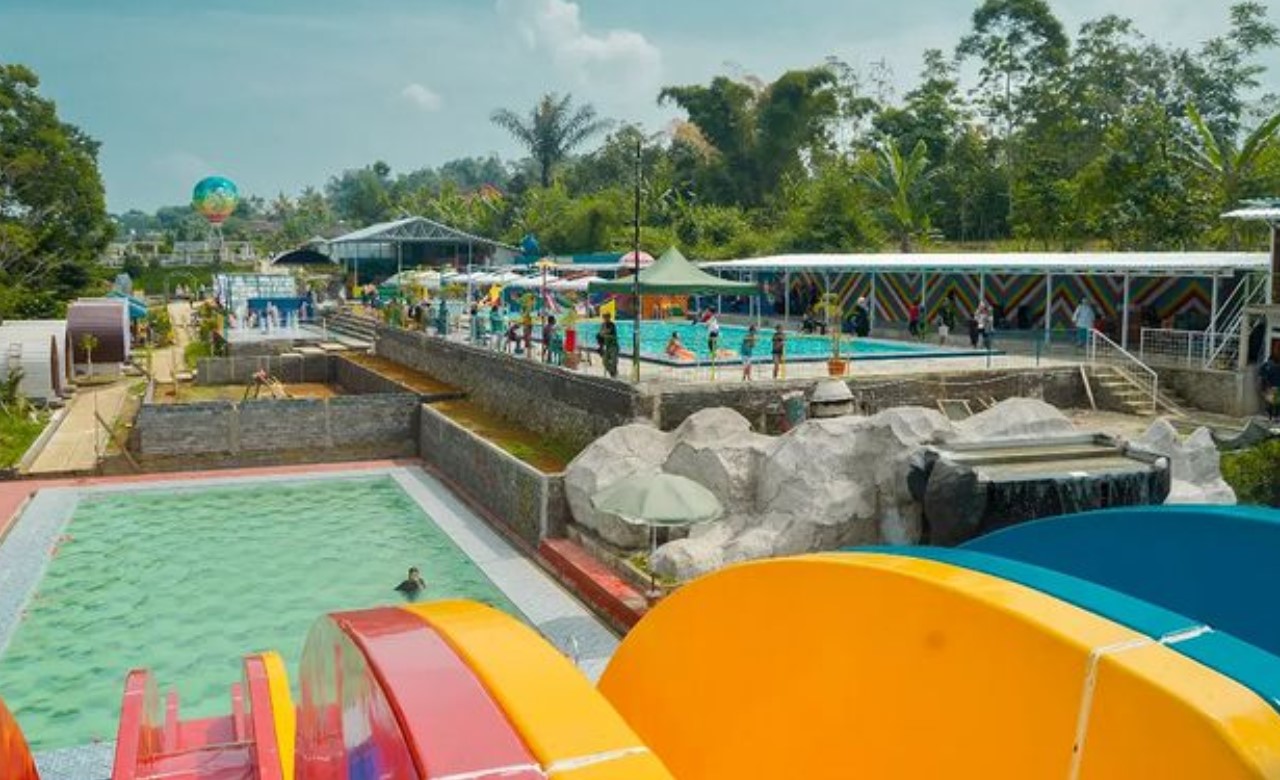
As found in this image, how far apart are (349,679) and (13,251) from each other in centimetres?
3460

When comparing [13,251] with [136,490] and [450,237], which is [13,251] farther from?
[450,237]

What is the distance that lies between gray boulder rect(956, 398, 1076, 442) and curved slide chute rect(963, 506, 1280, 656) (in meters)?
8.65

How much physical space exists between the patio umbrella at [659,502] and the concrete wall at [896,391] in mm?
4573

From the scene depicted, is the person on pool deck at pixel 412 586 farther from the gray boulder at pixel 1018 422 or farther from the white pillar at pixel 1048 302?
the white pillar at pixel 1048 302

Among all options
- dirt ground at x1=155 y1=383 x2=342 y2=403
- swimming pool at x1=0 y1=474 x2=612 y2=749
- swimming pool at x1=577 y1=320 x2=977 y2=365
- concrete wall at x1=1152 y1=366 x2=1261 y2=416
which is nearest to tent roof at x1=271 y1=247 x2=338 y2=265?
dirt ground at x1=155 y1=383 x2=342 y2=403

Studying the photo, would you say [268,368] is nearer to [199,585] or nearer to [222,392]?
[222,392]

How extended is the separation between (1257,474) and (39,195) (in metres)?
33.9

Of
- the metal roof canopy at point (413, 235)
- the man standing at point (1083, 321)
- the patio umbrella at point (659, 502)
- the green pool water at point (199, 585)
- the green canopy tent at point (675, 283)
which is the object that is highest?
the metal roof canopy at point (413, 235)

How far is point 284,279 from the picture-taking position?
4159cm

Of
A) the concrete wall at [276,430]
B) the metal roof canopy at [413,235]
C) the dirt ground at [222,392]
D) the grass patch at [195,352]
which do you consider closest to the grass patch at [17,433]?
the concrete wall at [276,430]

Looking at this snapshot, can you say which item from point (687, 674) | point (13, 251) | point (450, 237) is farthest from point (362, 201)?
point (687, 674)

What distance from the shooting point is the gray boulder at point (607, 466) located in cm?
1412

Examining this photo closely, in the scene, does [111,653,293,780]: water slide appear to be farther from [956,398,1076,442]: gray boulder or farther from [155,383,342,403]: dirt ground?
[155,383,342,403]: dirt ground

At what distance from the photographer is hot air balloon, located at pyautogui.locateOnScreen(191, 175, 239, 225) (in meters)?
57.5
